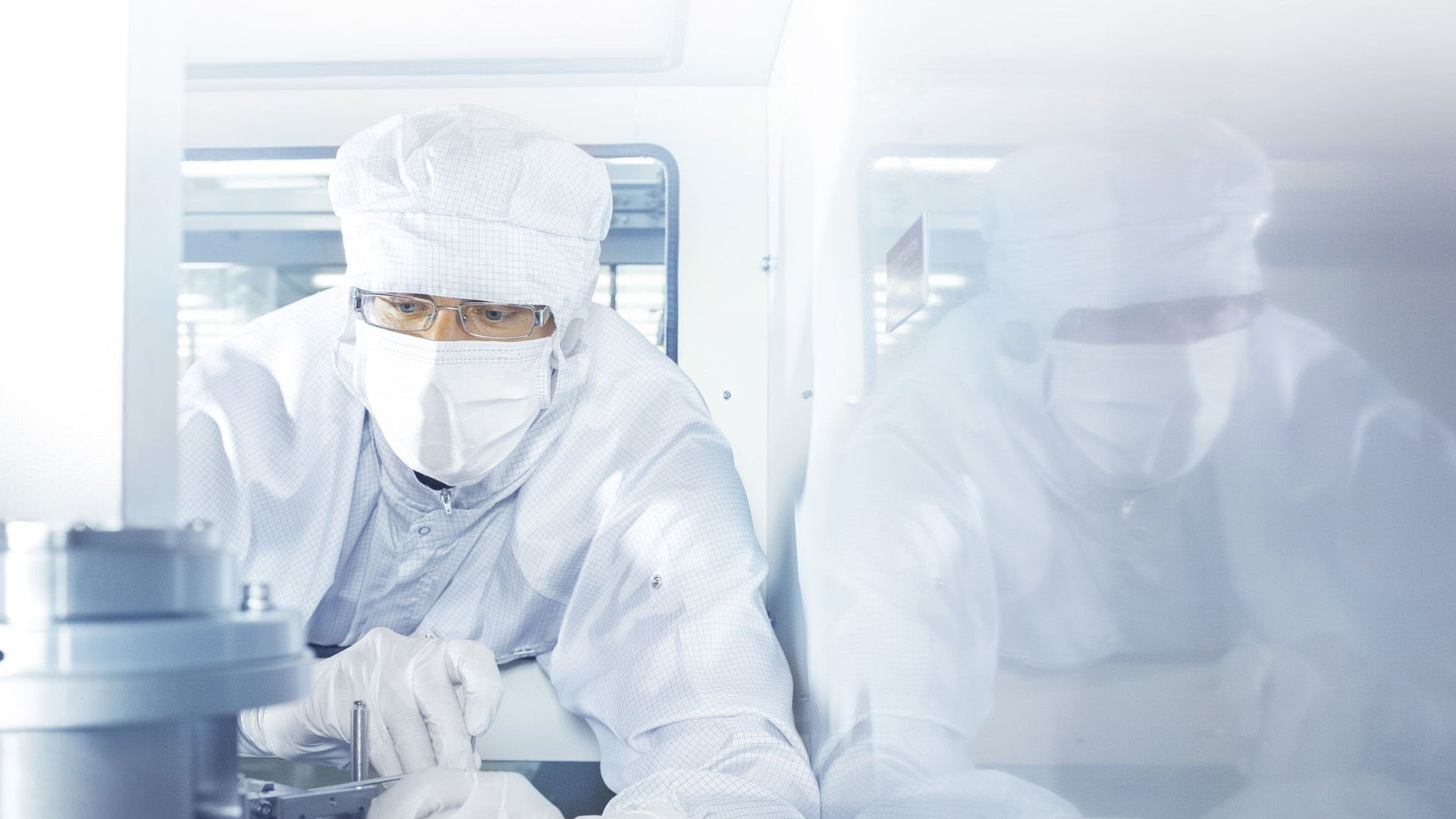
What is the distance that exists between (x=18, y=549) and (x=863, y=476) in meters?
0.76

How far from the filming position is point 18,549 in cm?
39

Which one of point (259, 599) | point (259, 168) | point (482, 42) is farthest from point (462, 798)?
point (259, 168)

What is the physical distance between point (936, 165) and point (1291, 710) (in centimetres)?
50

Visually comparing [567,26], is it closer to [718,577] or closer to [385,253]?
[385,253]

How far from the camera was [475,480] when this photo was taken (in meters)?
1.56

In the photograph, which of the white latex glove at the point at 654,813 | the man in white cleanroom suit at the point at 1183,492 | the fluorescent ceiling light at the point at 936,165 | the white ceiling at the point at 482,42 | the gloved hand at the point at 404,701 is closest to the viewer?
the man in white cleanroom suit at the point at 1183,492

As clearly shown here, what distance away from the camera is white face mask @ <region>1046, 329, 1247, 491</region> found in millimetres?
399

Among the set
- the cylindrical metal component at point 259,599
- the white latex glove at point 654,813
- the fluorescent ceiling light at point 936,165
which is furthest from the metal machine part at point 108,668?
the white latex glove at point 654,813

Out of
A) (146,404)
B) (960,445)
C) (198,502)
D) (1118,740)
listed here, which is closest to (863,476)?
(960,445)

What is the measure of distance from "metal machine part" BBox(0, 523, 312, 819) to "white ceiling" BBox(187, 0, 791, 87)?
137 cm

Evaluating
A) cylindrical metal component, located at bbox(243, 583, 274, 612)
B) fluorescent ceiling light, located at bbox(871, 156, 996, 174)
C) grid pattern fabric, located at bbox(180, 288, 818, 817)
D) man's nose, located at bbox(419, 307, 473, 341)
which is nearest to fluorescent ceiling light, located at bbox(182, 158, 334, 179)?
grid pattern fabric, located at bbox(180, 288, 818, 817)

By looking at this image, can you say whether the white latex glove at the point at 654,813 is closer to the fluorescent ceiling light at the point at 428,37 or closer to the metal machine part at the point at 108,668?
the metal machine part at the point at 108,668

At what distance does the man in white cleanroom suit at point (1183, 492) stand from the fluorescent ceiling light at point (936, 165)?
3 centimetres

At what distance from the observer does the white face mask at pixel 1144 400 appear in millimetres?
399
